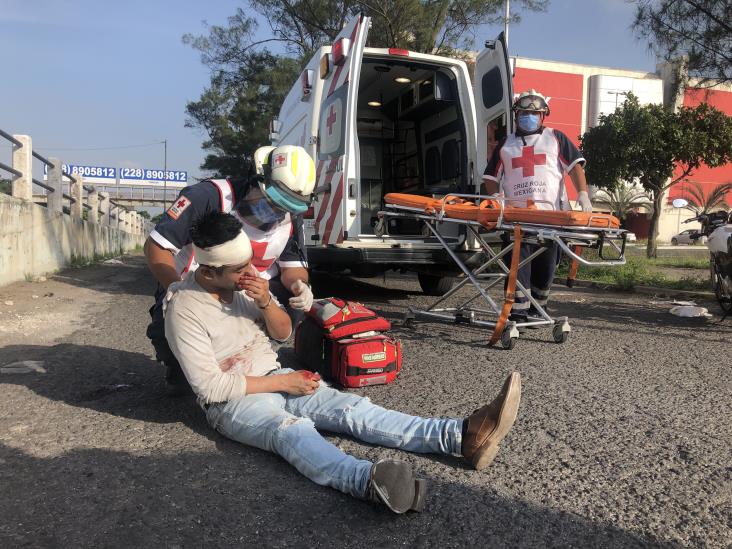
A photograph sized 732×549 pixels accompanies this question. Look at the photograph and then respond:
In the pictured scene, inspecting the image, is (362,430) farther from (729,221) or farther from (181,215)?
(729,221)

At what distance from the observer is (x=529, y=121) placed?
4742 millimetres

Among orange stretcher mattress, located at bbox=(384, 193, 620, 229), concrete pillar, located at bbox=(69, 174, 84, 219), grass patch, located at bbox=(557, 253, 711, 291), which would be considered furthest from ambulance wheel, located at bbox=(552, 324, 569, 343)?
concrete pillar, located at bbox=(69, 174, 84, 219)

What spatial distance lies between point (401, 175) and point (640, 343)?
5.03 meters

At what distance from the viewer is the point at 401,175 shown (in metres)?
8.82

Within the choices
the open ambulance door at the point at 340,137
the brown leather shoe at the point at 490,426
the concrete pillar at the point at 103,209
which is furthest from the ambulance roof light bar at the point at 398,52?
the concrete pillar at the point at 103,209

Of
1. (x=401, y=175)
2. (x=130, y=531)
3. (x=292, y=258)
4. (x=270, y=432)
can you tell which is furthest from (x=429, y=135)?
(x=130, y=531)

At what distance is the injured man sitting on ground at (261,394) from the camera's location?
85.7 inches

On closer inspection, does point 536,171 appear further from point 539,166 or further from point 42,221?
point 42,221

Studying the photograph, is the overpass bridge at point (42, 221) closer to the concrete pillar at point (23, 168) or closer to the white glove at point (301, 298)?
the concrete pillar at point (23, 168)

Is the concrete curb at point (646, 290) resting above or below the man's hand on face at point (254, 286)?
below

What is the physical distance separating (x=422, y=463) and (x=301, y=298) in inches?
38.1

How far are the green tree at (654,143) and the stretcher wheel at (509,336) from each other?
14.3 m

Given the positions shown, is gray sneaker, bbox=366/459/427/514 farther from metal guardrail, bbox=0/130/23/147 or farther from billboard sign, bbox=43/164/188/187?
billboard sign, bbox=43/164/188/187

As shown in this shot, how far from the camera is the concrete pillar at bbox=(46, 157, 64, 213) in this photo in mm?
9977
